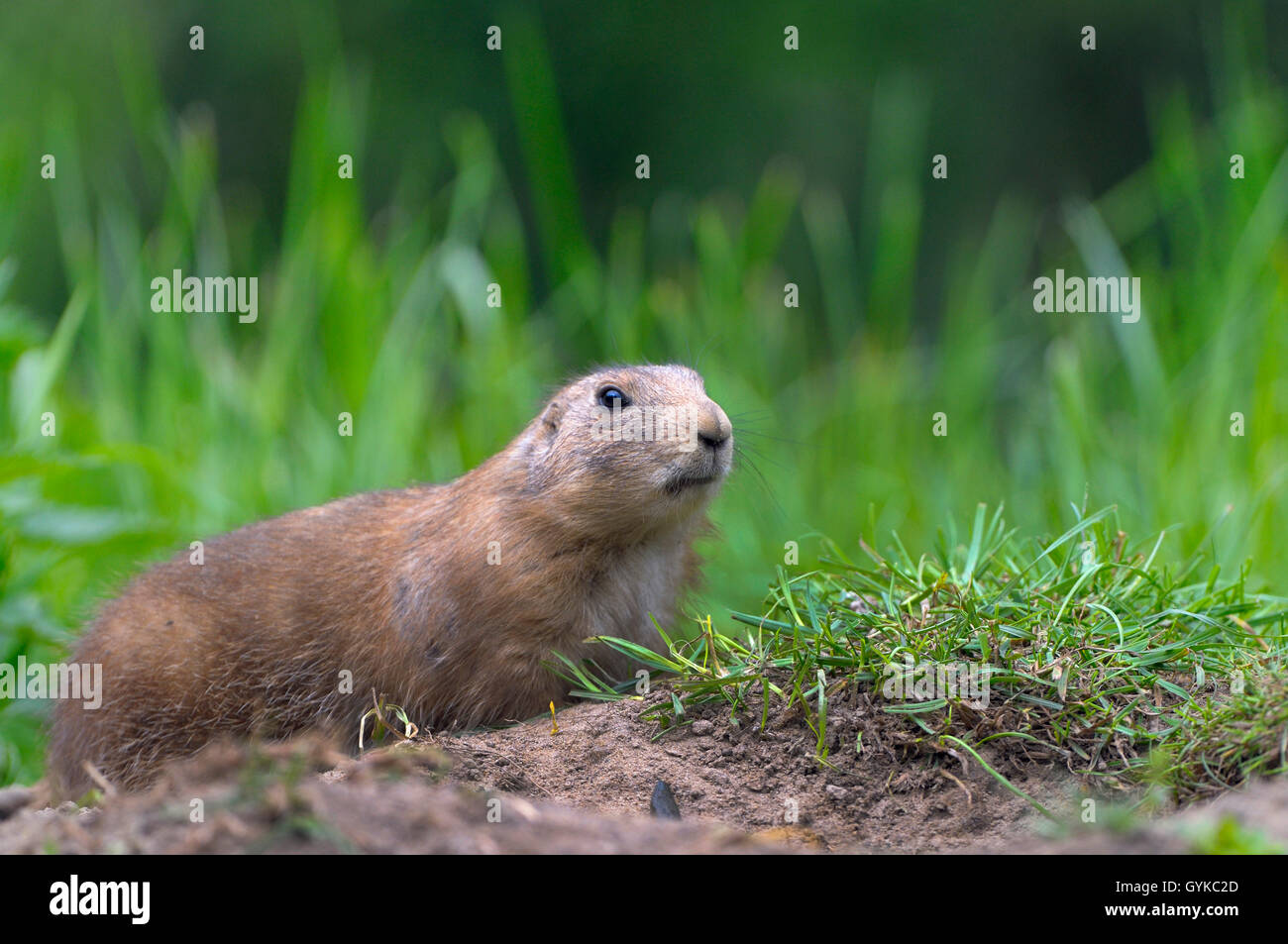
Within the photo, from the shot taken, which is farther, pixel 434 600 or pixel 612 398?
pixel 612 398

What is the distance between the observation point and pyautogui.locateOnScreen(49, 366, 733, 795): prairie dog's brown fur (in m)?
4.21

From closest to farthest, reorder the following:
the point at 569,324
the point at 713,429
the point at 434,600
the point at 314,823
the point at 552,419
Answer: the point at 314,823
the point at 713,429
the point at 434,600
the point at 552,419
the point at 569,324

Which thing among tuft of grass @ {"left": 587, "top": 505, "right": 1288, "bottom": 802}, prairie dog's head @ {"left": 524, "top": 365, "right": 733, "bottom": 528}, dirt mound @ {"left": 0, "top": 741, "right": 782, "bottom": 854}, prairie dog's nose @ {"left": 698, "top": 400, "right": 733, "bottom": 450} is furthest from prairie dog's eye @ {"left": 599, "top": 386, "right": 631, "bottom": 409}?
dirt mound @ {"left": 0, "top": 741, "right": 782, "bottom": 854}

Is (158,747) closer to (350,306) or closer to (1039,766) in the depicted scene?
(1039,766)

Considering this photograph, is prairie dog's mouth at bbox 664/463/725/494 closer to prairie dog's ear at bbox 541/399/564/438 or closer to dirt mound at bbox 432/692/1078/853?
prairie dog's ear at bbox 541/399/564/438

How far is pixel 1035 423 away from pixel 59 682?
519 centimetres

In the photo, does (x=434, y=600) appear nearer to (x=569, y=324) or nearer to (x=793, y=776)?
(x=793, y=776)

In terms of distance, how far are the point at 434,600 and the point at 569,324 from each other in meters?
4.07

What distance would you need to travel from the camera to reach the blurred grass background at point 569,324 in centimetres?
614

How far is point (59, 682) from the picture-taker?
4.66 metres

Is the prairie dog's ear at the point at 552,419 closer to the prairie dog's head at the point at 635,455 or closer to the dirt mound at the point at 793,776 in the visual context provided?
the prairie dog's head at the point at 635,455

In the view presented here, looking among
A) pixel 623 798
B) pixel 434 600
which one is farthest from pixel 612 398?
pixel 623 798

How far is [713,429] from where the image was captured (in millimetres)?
4172

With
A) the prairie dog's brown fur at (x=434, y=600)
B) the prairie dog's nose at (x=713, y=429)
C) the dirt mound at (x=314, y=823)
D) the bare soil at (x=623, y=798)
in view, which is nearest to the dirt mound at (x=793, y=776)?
the bare soil at (x=623, y=798)
